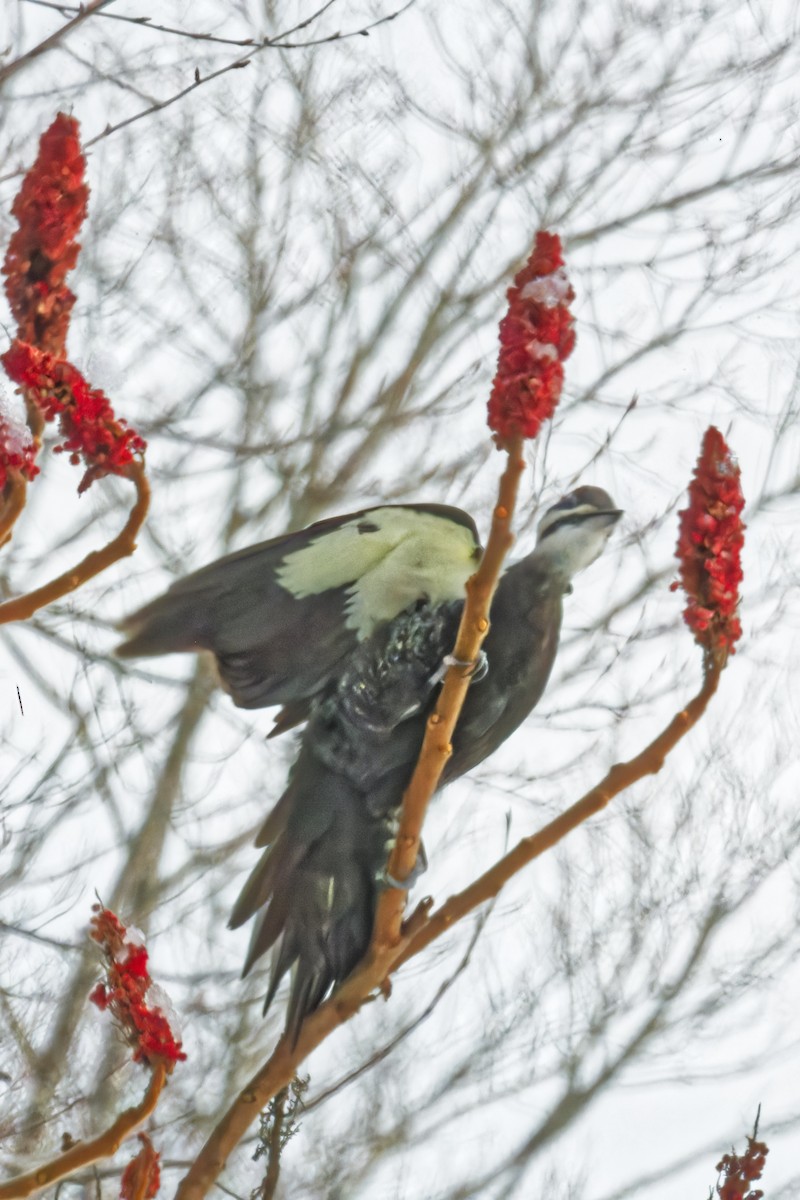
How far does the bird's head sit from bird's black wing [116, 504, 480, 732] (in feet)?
0.45

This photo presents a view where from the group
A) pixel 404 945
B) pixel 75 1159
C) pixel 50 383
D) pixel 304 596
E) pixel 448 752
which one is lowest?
pixel 75 1159

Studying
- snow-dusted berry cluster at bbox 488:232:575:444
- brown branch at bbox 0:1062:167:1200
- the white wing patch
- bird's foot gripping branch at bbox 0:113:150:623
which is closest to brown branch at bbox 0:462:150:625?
bird's foot gripping branch at bbox 0:113:150:623

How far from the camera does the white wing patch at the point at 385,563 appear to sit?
6.95ft

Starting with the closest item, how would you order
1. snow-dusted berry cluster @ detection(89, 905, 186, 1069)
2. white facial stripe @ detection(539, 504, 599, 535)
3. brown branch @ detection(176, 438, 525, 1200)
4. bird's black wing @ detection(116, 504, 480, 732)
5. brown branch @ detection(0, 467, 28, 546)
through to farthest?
brown branch @ detection(0, 467, 28, 546), snow-dusted berry cluster @ detection(89, 905, 186, 1069), brown branch @ detection(176, 438, 525, 1200), bird's black wing @ detection(116, 504, 480, 732), white facial stripe @ detection(539, 504, 599, 535)

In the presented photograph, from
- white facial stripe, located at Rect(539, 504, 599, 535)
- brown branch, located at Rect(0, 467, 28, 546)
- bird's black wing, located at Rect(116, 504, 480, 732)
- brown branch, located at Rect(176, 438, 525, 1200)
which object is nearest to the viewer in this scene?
brown branch, located at Rect(0, 467, 28, 546)

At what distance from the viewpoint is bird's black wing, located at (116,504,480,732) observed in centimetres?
199

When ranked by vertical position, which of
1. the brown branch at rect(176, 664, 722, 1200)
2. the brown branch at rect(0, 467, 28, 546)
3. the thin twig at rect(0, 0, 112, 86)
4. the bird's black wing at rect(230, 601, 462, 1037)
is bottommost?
the brown branch at rect(176, 664, 722, 1200)

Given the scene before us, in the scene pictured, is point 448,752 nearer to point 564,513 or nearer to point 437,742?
point 437,742

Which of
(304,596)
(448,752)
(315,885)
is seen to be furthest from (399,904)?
(304,596)

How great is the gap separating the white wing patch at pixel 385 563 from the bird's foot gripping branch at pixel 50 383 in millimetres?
843

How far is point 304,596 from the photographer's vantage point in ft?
6.93

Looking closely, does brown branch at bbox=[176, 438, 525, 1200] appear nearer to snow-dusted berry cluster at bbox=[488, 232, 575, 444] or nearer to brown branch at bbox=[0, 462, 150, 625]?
snow-dusted berry cluster at bbox=[488, 232, 575, 444]

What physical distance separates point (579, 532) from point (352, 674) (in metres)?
0.39

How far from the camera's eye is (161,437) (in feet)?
12.1
